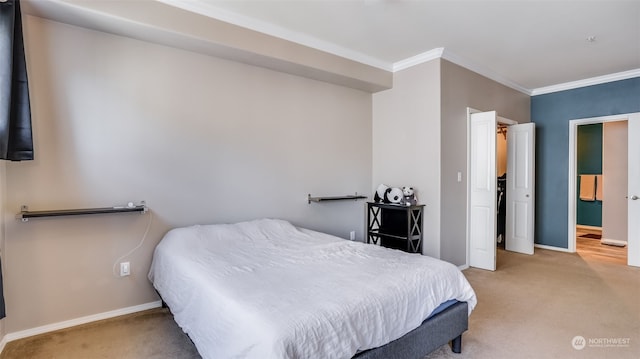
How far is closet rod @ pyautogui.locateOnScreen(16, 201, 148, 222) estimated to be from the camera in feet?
7.62

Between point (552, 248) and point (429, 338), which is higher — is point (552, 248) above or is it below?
below

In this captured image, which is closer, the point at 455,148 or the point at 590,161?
the point at 455,148

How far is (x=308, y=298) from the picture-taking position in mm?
1629

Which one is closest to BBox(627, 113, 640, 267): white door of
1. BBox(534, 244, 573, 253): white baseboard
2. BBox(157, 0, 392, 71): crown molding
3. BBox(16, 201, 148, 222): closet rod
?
BBox(534, 244, 573, 253): white baseboard

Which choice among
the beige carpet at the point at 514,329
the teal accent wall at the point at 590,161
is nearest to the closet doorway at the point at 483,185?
the beige carpet at the point at 514,329

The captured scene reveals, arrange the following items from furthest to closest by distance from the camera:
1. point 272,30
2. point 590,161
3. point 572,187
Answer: point 590,161 < point 572,187 < point 272,30

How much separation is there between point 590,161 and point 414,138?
16.5 feet

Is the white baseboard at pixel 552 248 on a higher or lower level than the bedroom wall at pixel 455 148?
lower

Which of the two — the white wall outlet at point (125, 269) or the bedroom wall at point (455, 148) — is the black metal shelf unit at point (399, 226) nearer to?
the bedroom wall at point (455, 148)

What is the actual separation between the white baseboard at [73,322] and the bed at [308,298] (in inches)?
13.9

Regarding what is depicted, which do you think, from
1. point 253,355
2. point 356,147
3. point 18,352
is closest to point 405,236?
point 356,147

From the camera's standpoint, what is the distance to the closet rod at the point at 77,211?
91.4 inches

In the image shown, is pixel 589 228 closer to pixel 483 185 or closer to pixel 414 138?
pixel 483 185

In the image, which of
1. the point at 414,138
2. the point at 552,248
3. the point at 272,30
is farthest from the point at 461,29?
the point at 552,248
